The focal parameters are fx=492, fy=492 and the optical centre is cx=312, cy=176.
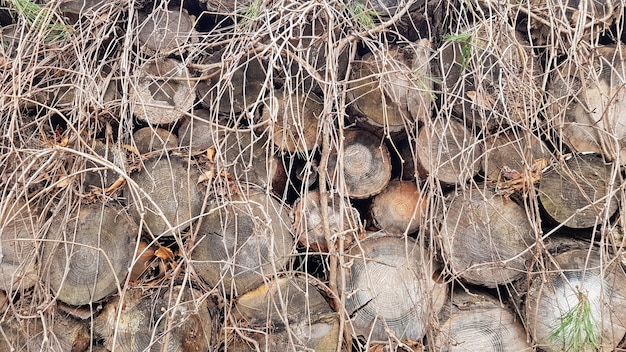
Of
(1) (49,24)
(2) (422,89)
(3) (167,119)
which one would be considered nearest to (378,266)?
(2) (422,89)

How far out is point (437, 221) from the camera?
182cm

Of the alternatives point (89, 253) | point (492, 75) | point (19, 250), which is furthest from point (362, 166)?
point (19, 250)

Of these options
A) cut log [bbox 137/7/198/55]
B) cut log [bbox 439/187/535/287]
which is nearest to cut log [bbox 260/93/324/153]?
cut log [bbox 137/7/198/55]

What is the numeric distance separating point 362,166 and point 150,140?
0.82 metres

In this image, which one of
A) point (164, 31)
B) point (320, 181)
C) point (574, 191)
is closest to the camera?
point (320, 181)

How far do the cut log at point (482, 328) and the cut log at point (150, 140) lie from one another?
121cm

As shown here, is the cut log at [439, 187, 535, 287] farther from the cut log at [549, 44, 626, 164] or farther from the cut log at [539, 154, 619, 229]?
the cut log at [549, 44, 626, 164]

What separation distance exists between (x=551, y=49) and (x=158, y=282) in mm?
1667

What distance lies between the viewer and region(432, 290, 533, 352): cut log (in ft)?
5.90

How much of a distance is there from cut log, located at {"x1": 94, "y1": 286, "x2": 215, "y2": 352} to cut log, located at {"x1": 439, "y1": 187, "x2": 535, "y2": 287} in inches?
35.4

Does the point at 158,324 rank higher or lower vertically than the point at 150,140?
lower

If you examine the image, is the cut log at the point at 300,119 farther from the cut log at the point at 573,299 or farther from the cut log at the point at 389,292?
the cut log at the point at 573,299

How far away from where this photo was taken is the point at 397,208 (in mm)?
1890

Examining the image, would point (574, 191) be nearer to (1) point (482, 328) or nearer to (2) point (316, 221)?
(1) point (482, 328)
